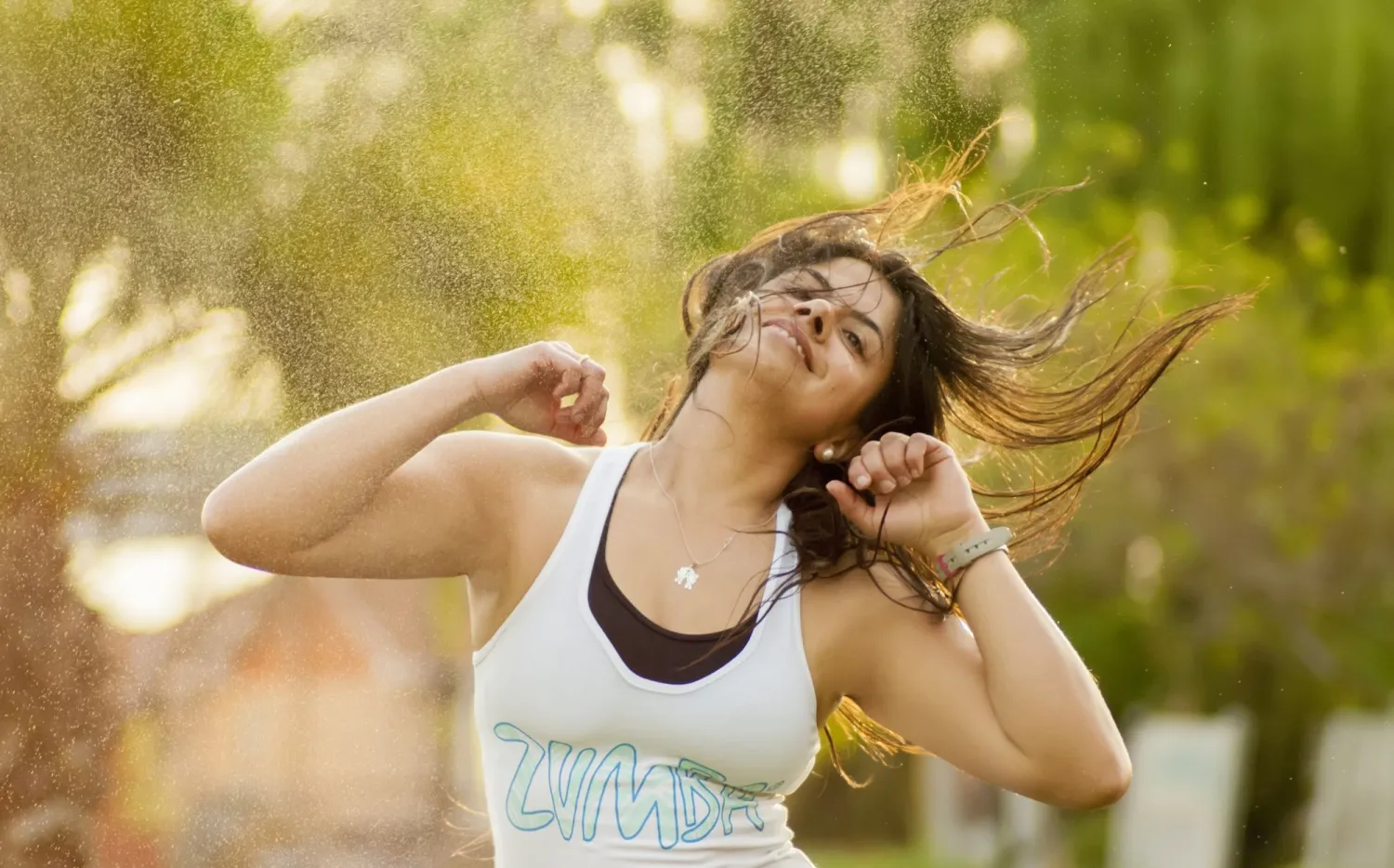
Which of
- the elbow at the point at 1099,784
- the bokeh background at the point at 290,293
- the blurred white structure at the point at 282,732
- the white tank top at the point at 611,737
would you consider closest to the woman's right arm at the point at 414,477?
the white tank top at the point at 611,737

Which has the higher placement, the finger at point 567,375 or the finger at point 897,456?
the finger at point 567,375

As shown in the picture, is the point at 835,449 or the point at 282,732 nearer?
the point at 835,449

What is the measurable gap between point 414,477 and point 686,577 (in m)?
0.36

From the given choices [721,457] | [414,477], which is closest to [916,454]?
[721,457]

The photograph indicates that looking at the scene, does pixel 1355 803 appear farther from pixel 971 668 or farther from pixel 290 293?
pixel 971 668

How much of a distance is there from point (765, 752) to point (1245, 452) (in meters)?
7.52

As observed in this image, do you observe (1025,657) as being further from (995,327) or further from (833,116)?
(833,116)

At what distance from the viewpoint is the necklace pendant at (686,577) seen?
6.57 ft

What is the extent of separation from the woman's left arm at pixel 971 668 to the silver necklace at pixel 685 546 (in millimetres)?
150

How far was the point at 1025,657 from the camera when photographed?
1964mm

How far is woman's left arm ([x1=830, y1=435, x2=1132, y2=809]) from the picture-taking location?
1.96 metres

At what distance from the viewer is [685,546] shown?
6.71 feet

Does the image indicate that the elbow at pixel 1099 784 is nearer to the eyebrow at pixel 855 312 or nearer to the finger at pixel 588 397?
the eyebrow at pixel 855 312

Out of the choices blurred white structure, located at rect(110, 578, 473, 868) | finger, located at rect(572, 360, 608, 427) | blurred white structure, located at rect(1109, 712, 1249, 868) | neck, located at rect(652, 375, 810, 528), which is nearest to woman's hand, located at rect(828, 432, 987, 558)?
neck, located at rect(652, 375, 810, 528)
